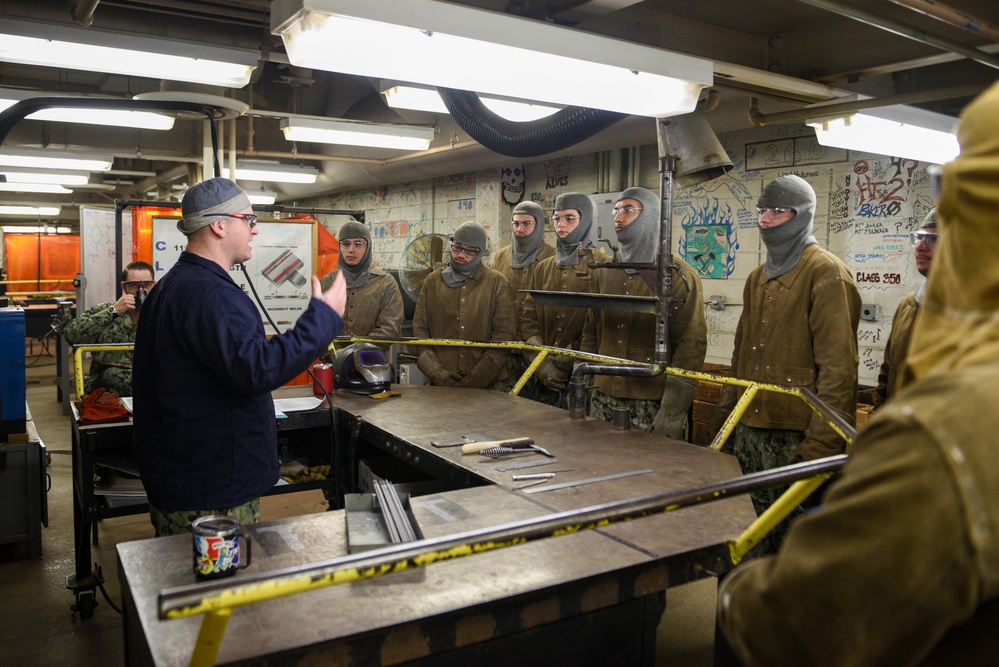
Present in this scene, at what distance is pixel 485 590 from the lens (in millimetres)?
1758

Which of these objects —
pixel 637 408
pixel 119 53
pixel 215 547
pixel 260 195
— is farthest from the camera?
pixel 260 195

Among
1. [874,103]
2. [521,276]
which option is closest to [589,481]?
[874,103]

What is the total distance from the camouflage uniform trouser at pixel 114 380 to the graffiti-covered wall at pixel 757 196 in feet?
13.4

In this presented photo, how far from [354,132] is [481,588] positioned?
5372mm

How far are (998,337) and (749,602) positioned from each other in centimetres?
46

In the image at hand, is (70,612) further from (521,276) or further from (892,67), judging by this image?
(892,67)

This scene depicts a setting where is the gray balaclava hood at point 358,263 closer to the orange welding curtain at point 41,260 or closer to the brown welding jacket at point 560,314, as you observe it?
the brown welding jacket at point 560,314

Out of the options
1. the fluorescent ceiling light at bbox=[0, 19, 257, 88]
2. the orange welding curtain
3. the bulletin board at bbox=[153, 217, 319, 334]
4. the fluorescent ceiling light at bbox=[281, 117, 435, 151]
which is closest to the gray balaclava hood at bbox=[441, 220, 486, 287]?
the fluorescent ceiling light at bbox=[281, 117, 435, 151]

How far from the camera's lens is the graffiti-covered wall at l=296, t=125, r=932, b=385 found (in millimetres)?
5227

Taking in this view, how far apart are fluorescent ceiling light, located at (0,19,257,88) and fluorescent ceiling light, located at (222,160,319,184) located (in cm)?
483

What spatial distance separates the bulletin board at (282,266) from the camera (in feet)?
22.7

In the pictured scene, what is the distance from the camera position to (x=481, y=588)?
1.77 meters

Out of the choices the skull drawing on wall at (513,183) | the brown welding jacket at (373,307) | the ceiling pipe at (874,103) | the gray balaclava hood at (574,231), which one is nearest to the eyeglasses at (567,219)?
the gray balaclava hood at (574,231)

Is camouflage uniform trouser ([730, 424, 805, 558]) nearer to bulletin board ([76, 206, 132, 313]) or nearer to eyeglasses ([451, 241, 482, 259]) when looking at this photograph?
eyeglasses ([451, 241, 482, 259])
